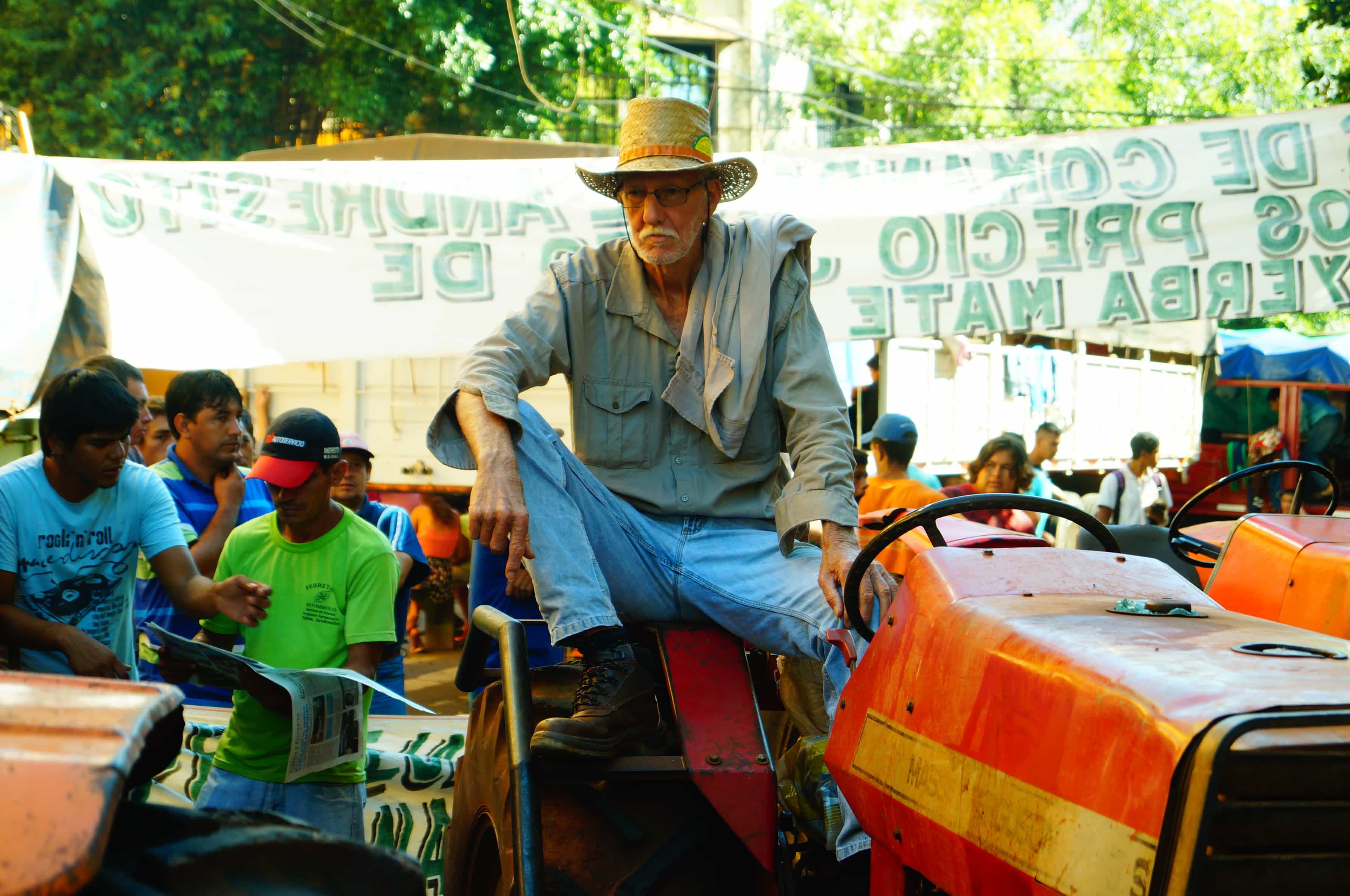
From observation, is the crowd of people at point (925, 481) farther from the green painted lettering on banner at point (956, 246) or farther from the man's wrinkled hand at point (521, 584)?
the man's wrinkled hand at point (521, 584)

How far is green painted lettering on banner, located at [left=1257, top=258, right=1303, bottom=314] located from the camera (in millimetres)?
6117

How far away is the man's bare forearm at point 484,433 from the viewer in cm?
248

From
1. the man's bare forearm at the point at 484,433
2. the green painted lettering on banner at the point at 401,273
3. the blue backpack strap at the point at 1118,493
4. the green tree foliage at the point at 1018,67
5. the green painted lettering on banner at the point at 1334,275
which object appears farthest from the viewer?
the green tree foliage at the point at 1018,67

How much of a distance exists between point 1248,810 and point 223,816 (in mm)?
1212

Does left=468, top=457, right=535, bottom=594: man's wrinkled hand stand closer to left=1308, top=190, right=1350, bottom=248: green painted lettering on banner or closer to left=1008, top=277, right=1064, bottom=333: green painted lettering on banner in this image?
left=1008, top=277, right=1064, bottom=333: green painted lettering on banner

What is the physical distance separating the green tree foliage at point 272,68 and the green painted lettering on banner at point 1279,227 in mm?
11227

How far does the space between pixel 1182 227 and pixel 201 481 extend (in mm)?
4859

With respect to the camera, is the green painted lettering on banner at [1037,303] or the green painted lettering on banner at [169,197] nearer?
the green painted lettering on banner at [1037,303]

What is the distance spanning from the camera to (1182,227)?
624 centimetres

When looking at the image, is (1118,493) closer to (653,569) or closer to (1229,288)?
(1229,288)

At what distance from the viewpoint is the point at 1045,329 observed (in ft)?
20.8

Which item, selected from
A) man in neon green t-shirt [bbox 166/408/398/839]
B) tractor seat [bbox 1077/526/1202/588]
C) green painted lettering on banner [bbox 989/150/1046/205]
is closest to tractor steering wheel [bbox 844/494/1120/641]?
man in neon green t-shirt [bbox 166/408/398/839]

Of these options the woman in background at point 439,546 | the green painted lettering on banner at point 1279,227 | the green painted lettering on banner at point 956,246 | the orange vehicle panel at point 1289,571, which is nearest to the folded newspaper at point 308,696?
the orange vehicle panel at point 1289,571

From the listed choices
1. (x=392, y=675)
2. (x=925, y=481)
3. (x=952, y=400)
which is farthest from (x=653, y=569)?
(x=952, y=400)
